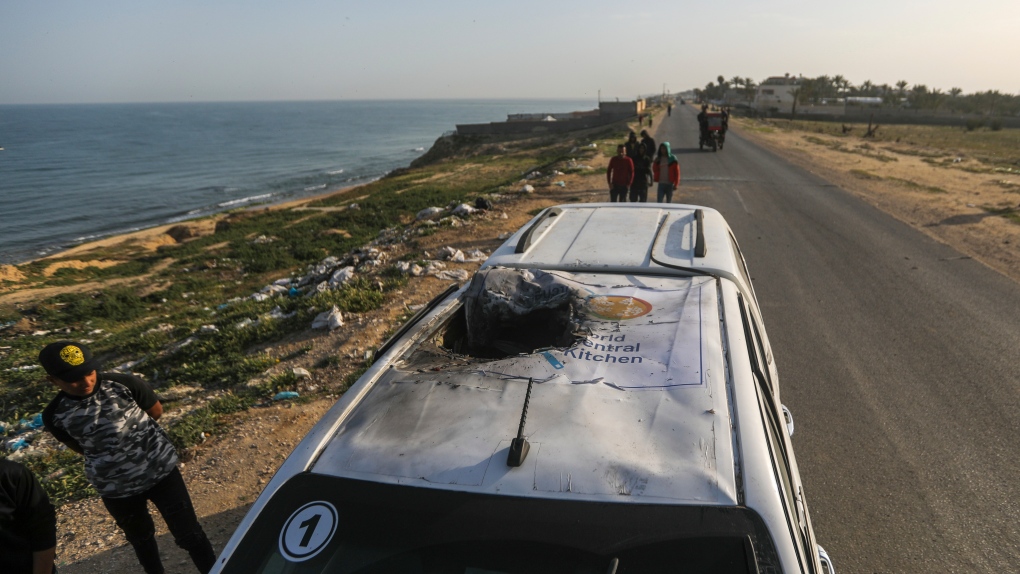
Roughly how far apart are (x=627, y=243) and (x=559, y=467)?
2148 mm

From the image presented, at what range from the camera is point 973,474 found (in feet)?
13.0

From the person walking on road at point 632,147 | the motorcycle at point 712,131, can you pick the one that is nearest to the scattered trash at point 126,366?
the person walking on road at point 632,147

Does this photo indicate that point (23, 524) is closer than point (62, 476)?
Yes

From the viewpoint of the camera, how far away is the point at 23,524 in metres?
2.44

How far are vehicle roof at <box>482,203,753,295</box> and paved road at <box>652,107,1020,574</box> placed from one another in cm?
174

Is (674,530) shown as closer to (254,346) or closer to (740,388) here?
(740,388)

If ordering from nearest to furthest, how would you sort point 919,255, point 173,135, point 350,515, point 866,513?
1. point 350,515
2. point 866,513
3. point 919,255
4. point 173,135

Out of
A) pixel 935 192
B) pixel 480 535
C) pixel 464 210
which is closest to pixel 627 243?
pixel 480 535

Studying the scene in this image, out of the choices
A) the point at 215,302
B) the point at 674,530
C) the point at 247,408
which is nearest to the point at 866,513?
the point at 674,530

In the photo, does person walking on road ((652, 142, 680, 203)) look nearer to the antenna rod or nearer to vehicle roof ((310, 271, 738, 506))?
vehicle roof ((310, 271, 738, 506))

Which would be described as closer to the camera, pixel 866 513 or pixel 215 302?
pixel 866 513

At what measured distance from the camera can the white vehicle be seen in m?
1.57

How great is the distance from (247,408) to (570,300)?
12.3 ft

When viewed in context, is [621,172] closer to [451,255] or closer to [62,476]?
[451,255]
